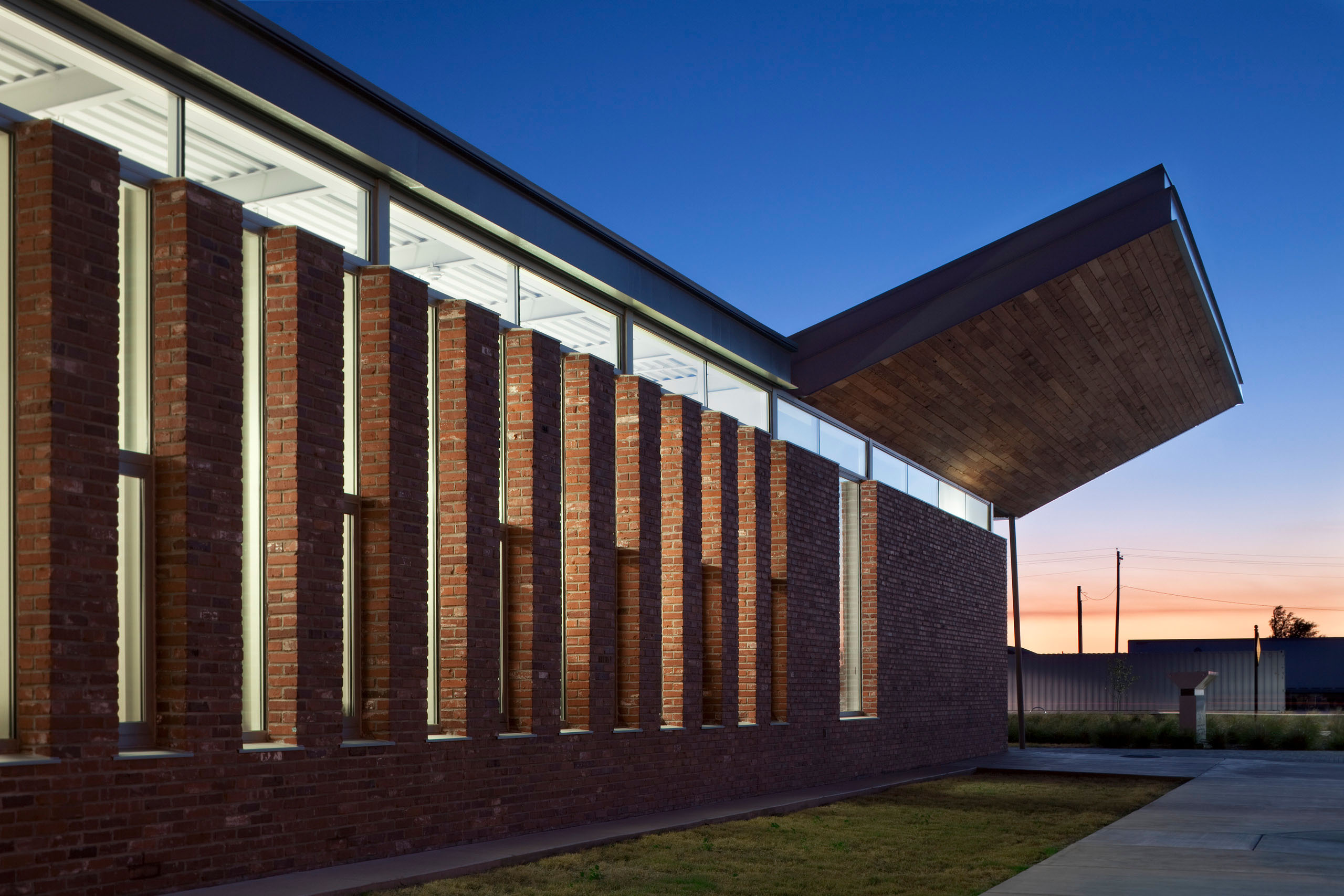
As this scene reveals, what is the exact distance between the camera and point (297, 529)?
368 inches

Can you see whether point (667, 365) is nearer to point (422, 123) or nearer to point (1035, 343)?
point (422, 123)

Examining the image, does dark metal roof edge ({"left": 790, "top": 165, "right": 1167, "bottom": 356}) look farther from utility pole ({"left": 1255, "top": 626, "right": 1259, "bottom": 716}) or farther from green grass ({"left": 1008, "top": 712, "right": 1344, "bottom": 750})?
utility pole ({"left": 1255, "top": 626, "right": 1259, "bottom": 716})

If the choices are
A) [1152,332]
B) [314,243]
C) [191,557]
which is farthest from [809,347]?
[191,557]

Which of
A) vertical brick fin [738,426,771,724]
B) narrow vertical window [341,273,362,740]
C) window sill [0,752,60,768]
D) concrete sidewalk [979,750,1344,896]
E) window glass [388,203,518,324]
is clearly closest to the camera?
window sill [0,752,60,768]

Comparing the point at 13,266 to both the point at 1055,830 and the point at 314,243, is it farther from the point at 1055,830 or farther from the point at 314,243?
the point at 1055,830

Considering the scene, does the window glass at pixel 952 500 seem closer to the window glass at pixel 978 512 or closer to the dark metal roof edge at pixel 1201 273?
the window glass at pixel 978 512

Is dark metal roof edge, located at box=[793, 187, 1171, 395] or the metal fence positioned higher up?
dark metal roof edge, located at box=[793, 187, 1171, 395]

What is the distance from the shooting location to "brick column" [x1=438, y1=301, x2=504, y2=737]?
11.2 m

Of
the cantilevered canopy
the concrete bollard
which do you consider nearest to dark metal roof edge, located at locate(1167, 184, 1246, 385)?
the cantilevered canopy

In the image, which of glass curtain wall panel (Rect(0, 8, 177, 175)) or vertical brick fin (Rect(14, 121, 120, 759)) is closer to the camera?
vertical brick fin (Rect(14, 121, 120, 759))

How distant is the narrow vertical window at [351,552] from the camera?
33.6ft

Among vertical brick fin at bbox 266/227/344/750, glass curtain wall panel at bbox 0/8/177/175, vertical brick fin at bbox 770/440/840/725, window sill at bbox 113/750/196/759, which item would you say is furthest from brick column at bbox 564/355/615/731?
window sill at bbox 113/750/196/759

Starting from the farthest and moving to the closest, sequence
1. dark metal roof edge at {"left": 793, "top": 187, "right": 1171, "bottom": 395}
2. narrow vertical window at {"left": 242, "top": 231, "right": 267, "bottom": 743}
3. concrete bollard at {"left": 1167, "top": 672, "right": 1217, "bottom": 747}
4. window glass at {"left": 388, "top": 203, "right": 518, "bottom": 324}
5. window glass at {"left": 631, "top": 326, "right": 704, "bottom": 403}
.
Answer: concrete bollard at {"left": 1167, "top": 672, "right": 1217, "bottom": 747} < dark metal roof edge at {"left": 793, "top": 187, "right": 1171, "bottom": 395} < window glass at {"left": 631, "top": 326, "right": 704, "bottom": 403} < window glass at {"left": 388, "top": 203, "right": 518, "bottom": 324} < narrow vertical window at {"left": 242, "top": 231, "right": 267, "bottom": 743}

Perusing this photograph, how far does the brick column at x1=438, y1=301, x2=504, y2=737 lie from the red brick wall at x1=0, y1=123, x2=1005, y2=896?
0.09 ft
